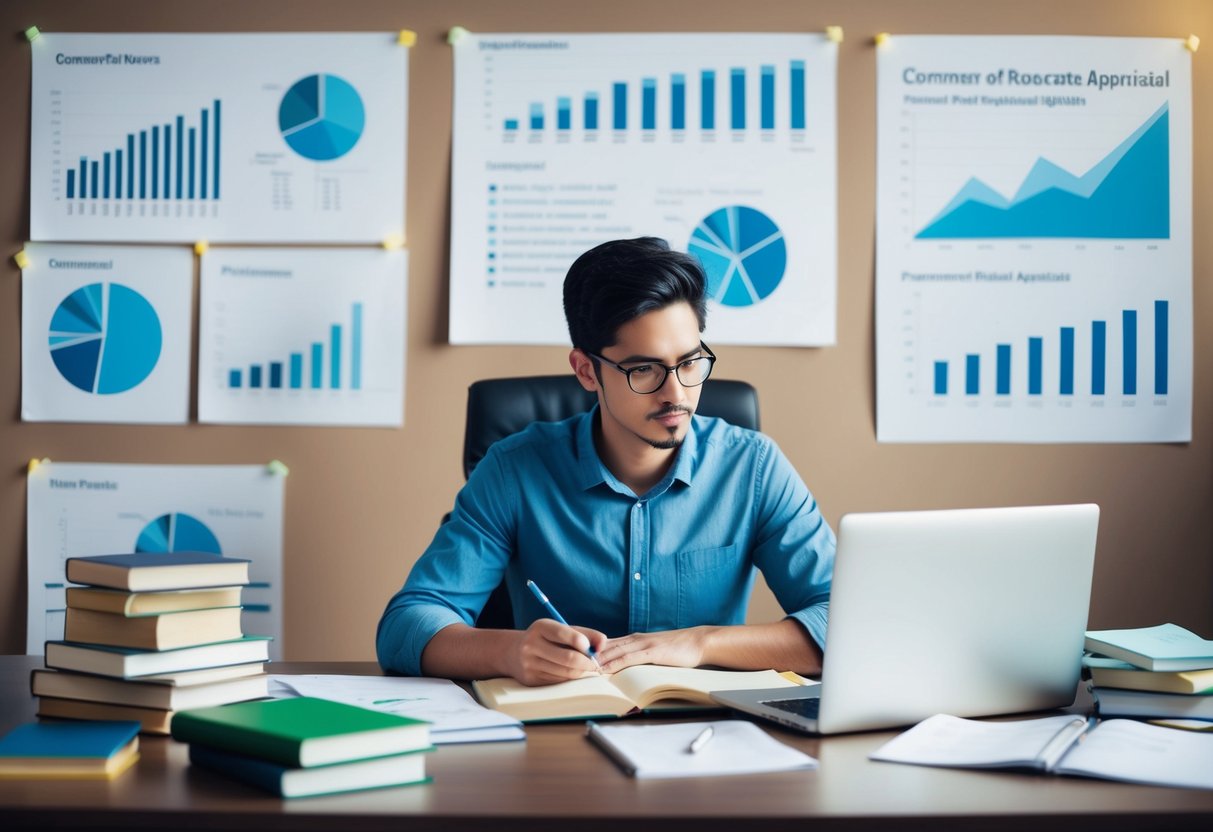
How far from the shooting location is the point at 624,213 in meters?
2.50

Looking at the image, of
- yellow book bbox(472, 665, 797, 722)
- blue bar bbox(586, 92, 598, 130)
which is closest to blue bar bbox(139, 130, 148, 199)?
blue bar bbox(586, 92, 598, 130)

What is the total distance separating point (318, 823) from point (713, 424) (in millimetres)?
1070

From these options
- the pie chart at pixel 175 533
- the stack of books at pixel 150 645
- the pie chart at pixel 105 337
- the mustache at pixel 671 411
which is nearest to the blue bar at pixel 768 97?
the mustache at pixel 671 411

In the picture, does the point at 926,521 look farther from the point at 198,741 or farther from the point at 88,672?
the point at 88,672

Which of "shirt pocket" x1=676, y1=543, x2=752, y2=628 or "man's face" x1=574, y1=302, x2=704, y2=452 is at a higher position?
"man's face" x1=574, y1=302, x2=704, y2=452

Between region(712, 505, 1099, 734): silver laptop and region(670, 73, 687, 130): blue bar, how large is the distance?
1.57 meters

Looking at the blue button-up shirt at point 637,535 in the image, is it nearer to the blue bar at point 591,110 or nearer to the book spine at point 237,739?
the book spine at point 237,739

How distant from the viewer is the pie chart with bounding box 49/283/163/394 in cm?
253

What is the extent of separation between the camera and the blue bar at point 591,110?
2.49 meters

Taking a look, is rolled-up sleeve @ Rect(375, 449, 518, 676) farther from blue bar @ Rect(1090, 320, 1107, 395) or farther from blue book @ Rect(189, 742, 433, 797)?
blue bar @ Rect(1090, 320, 1107, 395)

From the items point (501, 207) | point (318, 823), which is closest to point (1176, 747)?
point (318, 823)

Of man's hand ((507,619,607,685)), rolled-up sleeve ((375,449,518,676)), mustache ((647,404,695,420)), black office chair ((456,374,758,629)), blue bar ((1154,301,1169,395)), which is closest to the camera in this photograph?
man's hand ((507,619,607,685))

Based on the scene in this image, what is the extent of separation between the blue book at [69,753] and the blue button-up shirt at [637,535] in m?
0.64

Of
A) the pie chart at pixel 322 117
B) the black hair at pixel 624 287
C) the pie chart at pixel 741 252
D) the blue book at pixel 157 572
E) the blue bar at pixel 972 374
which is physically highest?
the pie chart at pixel 322 117
